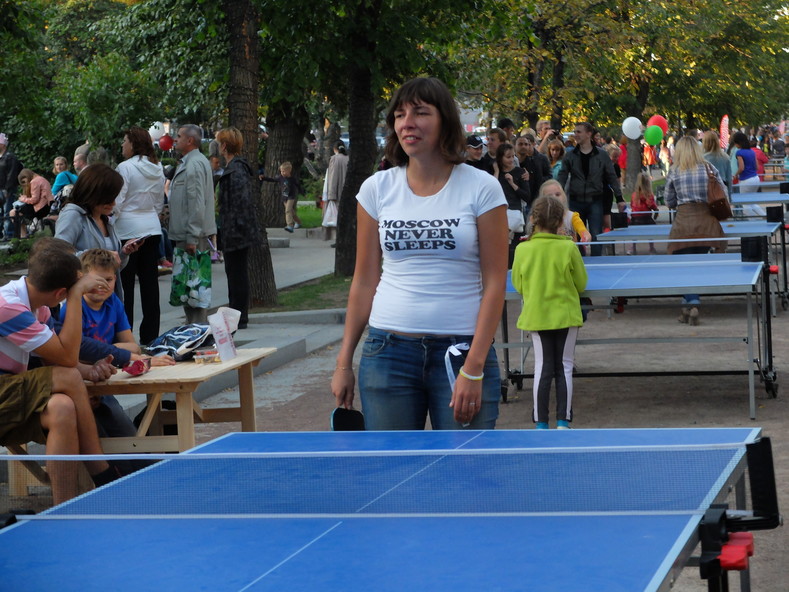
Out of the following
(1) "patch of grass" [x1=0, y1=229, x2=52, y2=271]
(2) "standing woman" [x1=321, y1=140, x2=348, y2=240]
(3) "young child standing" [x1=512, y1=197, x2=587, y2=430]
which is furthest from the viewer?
(2) "standing woman" [x1=321, y1=140, x2=348, y2=240]

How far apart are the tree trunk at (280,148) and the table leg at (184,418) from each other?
21.7 metres

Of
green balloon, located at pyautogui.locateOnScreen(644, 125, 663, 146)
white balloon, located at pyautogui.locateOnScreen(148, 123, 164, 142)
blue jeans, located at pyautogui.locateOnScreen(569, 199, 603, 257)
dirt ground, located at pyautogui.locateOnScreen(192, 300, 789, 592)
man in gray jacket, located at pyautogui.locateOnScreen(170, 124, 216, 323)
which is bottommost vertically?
dirt ground, located at pyautogui.locateOnScreen(192, 300, 789, 592)

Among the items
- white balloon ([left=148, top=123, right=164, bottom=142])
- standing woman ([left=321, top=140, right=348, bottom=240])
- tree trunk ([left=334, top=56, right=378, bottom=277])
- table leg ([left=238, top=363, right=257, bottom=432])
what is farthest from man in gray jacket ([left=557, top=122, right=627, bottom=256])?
white balloon ([left=148, top=123, right=164, bottom=142])

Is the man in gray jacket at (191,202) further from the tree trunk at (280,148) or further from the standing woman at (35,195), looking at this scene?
the tree trunk at (280,148)

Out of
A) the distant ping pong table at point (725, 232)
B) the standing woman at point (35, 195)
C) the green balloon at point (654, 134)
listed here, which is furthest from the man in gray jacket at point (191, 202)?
Answer: the green balloon at point (654, 134)

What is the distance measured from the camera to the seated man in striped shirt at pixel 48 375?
601 cm

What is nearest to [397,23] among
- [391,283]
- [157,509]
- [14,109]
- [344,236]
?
[344,236]

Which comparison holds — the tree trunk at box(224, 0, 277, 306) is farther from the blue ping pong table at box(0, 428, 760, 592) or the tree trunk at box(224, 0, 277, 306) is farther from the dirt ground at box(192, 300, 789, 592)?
the blue ping pong table at box(0, 428, 760, 592)

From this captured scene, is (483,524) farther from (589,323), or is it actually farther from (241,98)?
(241,98)

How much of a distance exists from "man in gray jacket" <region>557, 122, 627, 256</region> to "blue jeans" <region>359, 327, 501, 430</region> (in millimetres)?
11734

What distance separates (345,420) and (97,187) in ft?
15.9

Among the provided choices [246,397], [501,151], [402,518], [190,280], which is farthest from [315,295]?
[402,518]

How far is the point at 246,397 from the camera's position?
7477 mm

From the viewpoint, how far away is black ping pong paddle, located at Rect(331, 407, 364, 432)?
4785mm
